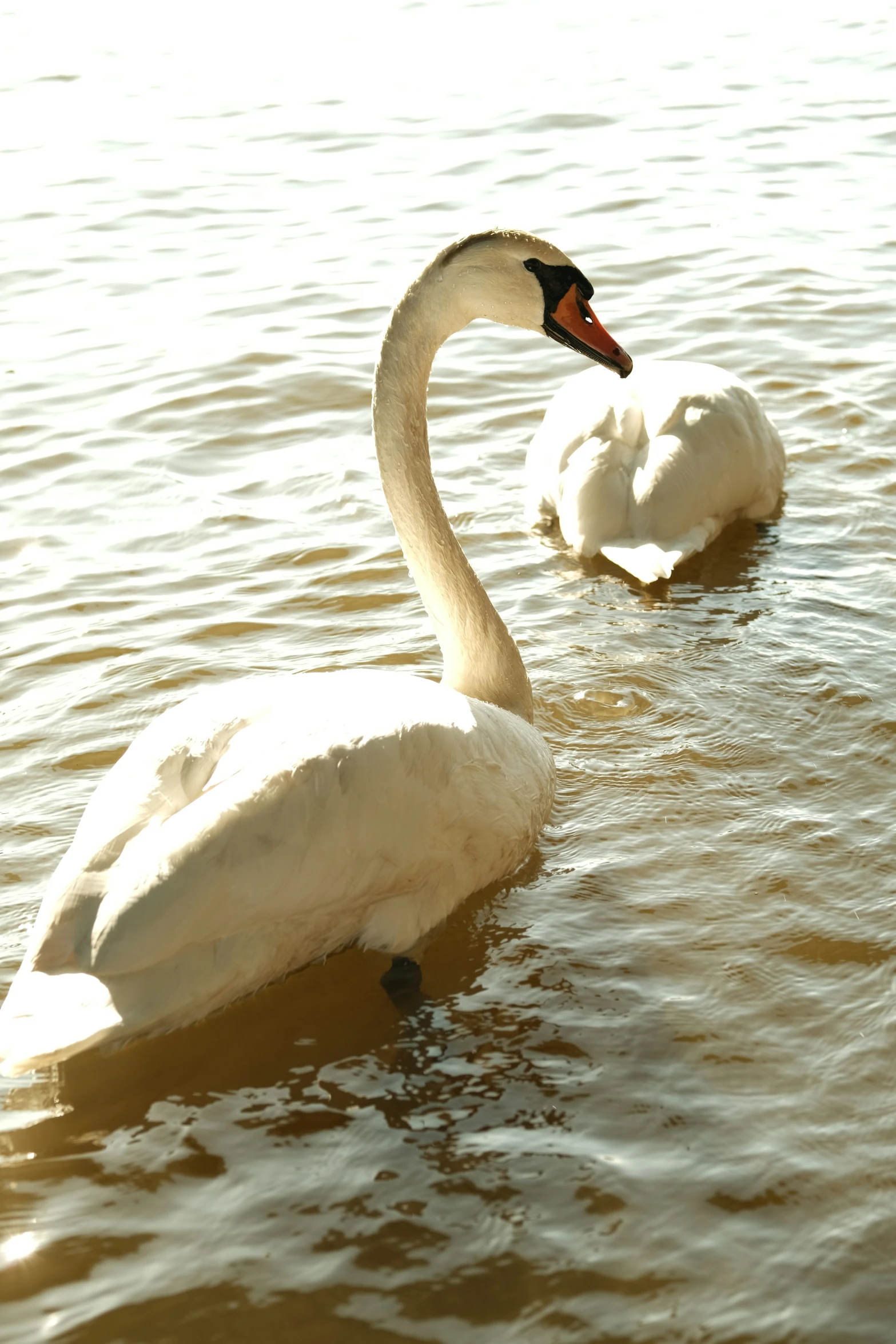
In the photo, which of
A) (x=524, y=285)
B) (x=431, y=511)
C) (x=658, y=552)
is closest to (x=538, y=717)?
(x=431, y=511)

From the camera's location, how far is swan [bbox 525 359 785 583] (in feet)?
19.8

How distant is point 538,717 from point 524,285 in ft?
4.85

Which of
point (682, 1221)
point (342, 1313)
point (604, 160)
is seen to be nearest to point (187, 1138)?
point (342, 1313)

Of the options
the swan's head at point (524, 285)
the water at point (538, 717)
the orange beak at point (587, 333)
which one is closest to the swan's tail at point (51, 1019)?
the water at point (538, 717)

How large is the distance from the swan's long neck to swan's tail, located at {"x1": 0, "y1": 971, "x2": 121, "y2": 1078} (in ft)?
5.76

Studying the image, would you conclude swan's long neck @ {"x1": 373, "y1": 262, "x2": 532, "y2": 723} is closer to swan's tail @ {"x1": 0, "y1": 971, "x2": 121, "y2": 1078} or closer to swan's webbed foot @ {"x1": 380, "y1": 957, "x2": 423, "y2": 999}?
swan's webbed foot @ {"x1": 380, "y1": 957, "x2": 423, "y2": 999}

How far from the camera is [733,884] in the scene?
13.8 ft

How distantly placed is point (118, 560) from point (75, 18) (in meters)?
15.3

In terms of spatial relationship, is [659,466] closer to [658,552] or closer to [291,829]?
[658,552]

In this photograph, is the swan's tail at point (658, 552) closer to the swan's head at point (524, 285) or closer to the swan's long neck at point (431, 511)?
the swan's long neck at point (431, 511)

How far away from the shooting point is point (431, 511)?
181 inches

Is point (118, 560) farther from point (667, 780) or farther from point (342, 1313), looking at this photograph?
point (342, 1313)

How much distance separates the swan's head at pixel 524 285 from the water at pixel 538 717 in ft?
4.34

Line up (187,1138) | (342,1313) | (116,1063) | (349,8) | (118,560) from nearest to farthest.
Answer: (342,1313) → (187,1138) → (116,1063) → (118,560) → (349,8)
